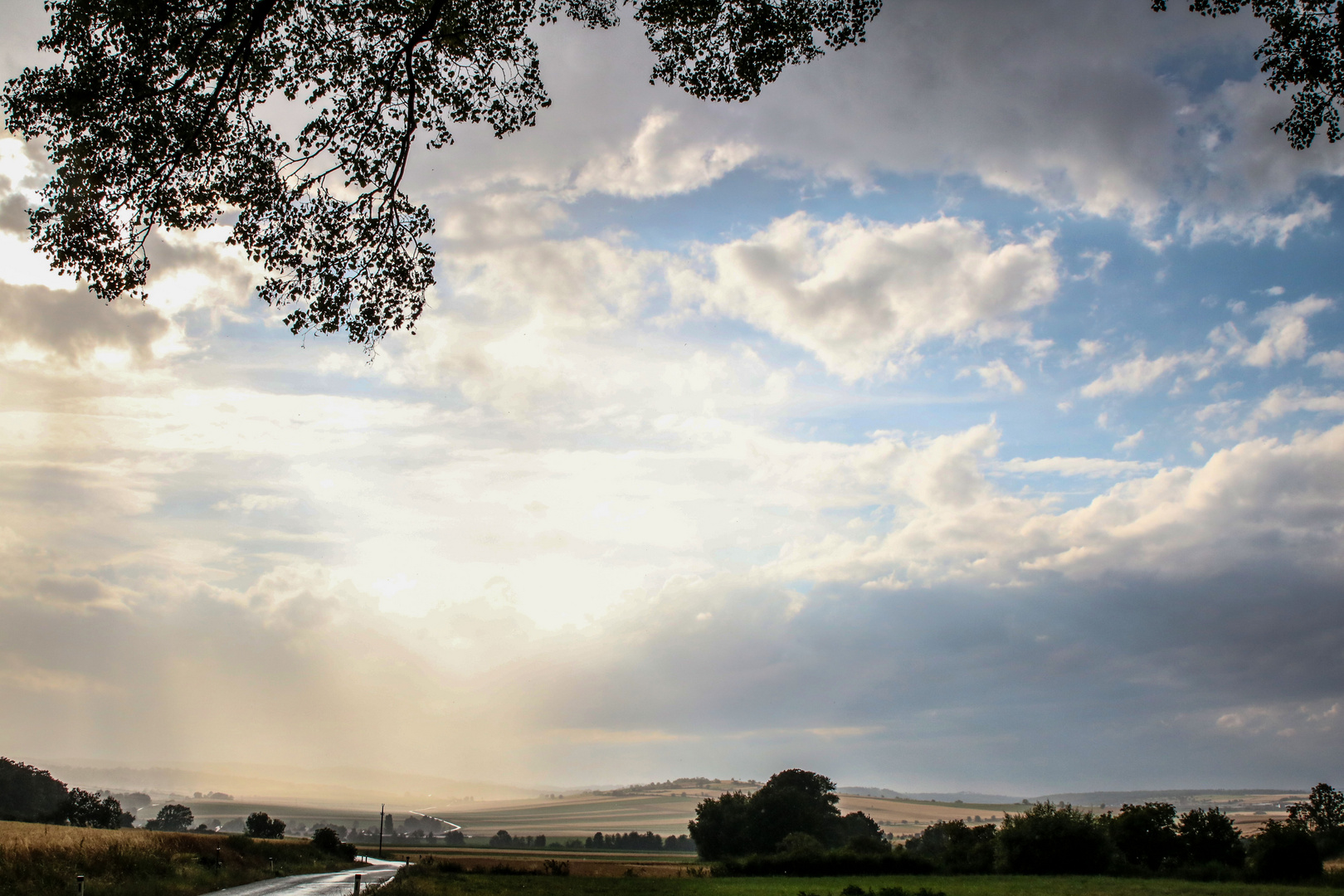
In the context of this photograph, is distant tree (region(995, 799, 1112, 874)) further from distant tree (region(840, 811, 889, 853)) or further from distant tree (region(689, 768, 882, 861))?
distant tree (region(840, 811, 889, 853))

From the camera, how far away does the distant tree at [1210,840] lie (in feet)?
209

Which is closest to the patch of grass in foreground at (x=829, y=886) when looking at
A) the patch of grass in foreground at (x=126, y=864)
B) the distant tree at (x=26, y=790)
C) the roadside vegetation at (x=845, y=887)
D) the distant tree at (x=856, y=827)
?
the roadside vegetation at (x=845, y=887)

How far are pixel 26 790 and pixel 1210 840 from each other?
168m

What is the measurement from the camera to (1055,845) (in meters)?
61.6

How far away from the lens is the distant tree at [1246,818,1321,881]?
2147 inches

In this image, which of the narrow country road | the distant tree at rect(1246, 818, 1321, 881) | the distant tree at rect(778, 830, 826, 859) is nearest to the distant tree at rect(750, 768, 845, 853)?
the distant tree at rect(778, 830, 826, 859)

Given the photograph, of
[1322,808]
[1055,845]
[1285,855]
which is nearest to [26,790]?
[1055,845]

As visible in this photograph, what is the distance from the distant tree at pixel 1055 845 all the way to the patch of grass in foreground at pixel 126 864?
53.0 metres

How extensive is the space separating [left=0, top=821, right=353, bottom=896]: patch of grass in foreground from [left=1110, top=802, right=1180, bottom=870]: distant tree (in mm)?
63499

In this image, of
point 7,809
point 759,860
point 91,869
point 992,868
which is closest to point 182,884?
point 91,869

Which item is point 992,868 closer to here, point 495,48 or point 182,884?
point 182,884

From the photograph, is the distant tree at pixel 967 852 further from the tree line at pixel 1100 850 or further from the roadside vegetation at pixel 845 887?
the roadside vegetation at pixel 845 887

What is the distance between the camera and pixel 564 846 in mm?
191625

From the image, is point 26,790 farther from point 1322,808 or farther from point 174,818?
point 1322,808
